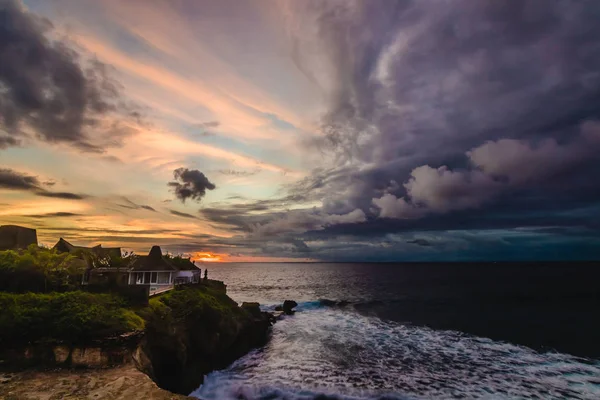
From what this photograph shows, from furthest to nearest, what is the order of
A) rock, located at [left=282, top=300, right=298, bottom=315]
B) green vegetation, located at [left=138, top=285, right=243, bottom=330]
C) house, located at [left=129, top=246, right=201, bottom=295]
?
rock, located at [left=282, top=300, right=298, bottom=315] → house, located at [left=129, top=246, right=201, bottom=295] → green vegetation, located at [left=138, top=285, right=243, bottom=330]

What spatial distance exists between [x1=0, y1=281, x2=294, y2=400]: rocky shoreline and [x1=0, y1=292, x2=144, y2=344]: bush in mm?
649

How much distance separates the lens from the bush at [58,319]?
17844mm

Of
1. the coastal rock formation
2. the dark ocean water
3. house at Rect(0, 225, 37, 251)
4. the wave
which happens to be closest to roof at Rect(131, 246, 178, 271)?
the coastal rock formation

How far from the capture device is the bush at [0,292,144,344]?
1784 cm

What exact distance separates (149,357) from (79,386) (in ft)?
20.2

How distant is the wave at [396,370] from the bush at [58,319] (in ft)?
32.1

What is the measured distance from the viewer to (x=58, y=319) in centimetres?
1891

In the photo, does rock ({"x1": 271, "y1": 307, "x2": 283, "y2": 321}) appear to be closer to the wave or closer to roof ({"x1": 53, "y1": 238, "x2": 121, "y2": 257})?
the wave

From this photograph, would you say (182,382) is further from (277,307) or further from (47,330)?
(277,307)

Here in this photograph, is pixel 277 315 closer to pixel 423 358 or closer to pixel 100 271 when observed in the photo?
pixel 423 358

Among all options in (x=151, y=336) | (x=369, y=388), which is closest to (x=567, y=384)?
(x=369, y=388)

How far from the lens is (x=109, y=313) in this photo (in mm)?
20188

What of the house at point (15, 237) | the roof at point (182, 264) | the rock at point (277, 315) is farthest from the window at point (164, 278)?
the rock at point (277, 315)

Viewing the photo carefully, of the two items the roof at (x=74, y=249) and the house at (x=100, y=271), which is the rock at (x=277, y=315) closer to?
the house at (x=100, y=271)
